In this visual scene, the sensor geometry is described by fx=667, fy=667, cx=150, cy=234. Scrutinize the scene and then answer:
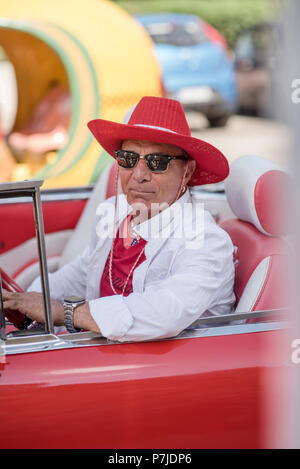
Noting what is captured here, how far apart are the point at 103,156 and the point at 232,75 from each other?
219 inches

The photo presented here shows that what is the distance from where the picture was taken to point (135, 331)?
1929 mm

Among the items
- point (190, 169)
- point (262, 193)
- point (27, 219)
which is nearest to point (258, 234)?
point (262, 193)

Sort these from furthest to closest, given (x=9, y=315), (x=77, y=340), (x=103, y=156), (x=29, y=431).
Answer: (x=103, y=156)
(x=9, y=315)
(x=77, y=340)
(x=29, y=431)

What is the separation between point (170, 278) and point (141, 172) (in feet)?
1.30

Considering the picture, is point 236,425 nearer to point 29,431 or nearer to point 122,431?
point 122,431

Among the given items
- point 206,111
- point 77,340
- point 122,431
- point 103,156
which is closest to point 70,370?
point 77,340

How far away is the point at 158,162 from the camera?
7.20 ft

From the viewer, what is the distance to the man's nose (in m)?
2.20

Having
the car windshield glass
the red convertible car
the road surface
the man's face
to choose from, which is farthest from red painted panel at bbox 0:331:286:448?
the car windshield glass

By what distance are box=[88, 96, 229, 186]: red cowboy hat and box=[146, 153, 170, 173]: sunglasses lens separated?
53 millimetres

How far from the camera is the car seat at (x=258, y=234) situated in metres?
2.12

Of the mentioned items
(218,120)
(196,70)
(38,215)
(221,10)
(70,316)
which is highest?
(221,10)

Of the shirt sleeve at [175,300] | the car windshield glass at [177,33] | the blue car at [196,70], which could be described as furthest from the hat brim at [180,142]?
the car windshield glass at [177,33]

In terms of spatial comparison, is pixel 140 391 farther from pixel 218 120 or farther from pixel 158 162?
pixel 218 120
